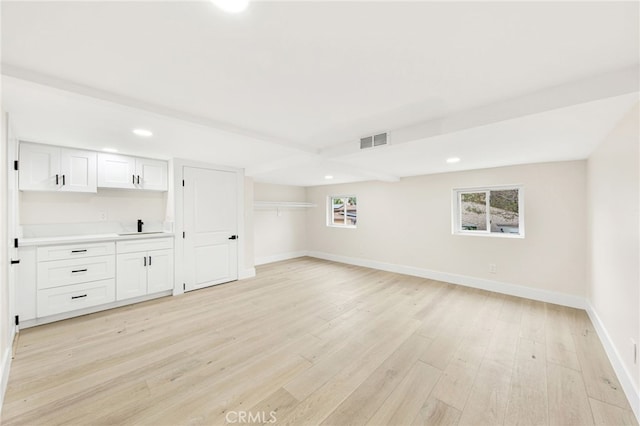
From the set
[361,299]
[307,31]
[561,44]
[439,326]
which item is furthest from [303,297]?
[561,44]

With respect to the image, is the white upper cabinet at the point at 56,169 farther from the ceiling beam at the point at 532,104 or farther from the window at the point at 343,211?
the window at the point at 343,211

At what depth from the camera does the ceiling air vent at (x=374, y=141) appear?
264cm

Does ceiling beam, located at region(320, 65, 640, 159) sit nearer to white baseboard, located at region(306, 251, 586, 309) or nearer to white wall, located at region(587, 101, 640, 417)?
white wall, located at region(587, 101, 640, 417)

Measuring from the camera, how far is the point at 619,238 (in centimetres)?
206

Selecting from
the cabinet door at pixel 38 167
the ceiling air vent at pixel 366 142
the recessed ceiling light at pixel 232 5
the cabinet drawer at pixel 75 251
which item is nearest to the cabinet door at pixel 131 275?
the cabinet drawer at pixel 75 251

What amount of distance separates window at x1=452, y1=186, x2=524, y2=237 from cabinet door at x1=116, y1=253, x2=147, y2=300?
5.09 meters

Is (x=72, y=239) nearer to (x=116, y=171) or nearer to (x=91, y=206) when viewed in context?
(x=91, y=206)

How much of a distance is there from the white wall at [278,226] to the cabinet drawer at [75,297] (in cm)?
303

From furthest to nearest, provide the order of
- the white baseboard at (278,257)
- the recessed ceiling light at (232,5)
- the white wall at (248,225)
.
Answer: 1. the white baseboard at (278,257)
2. the white wall at (248,225)
3. the recessed ceiling light at (232,5)

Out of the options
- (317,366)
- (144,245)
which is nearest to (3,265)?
(144,245)

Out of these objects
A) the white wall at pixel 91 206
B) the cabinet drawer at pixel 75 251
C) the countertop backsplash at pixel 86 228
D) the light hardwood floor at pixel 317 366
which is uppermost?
the white wall at pixel 91 206

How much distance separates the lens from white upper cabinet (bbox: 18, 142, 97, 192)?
2959mm

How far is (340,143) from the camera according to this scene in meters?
3.10

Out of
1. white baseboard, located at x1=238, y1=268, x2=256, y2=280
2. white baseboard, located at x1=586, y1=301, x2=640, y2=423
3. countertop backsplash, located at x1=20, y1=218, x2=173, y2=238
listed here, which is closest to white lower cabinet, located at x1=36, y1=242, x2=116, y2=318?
countertop backsplash, located at x1=20, y1=218, x2=173, y2=238
